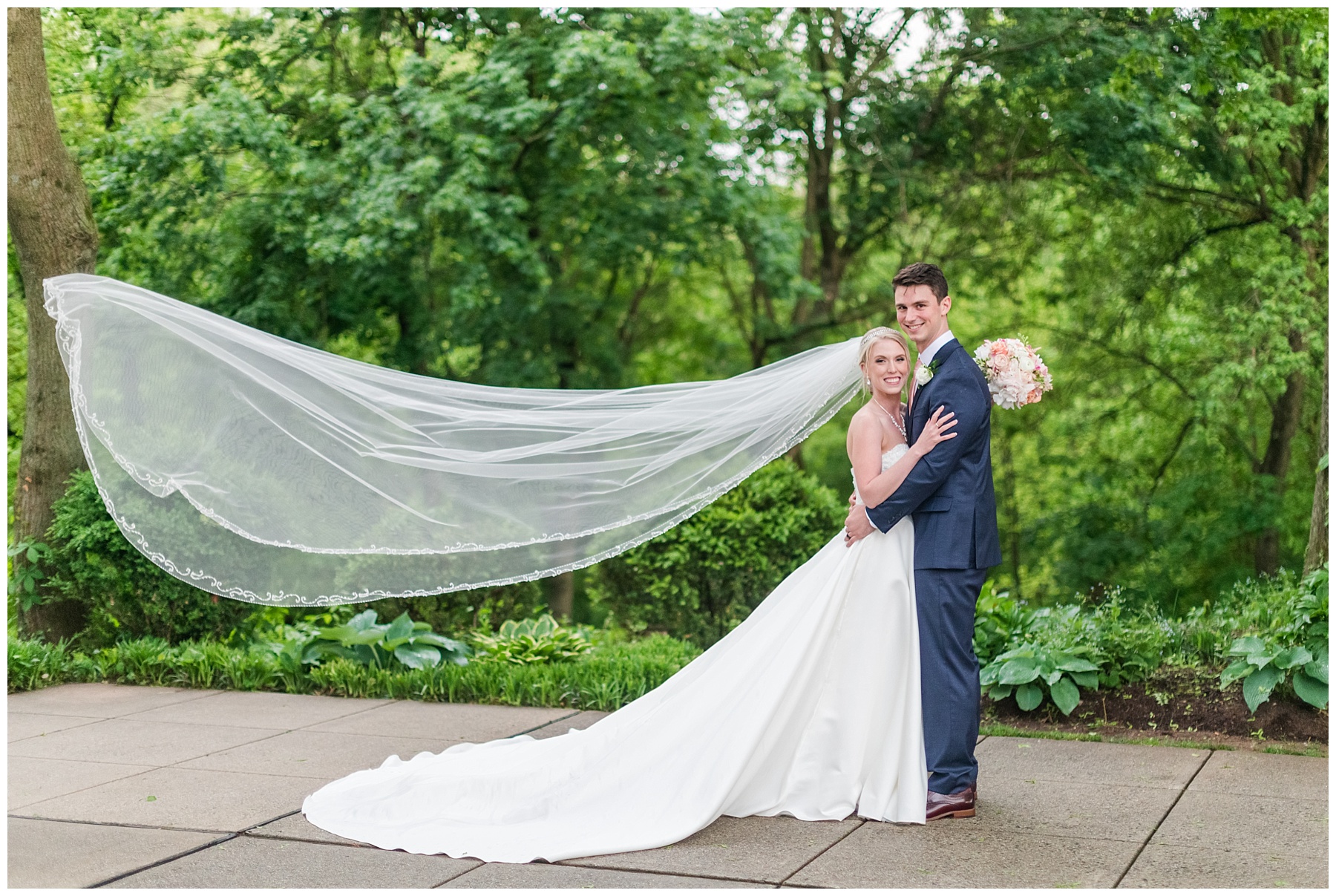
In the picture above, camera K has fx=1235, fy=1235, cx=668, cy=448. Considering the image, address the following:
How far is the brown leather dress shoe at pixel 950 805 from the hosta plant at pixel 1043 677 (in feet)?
5.80

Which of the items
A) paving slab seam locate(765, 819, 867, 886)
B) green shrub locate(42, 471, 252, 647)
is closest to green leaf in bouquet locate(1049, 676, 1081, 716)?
paving slab seam locate(765, 819, 867, 886)

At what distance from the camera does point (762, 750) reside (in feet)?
15.8

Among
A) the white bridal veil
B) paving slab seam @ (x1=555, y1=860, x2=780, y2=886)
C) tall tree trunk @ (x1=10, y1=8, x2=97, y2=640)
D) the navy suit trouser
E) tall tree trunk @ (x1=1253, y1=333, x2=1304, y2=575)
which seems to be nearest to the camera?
paving slab seam @ (x1=555, y1=860, x2=780, y2=886)

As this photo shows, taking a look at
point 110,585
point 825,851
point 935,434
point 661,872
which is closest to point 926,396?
point 935,434

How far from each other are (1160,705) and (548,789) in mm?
3314

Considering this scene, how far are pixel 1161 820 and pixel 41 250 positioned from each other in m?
7.81

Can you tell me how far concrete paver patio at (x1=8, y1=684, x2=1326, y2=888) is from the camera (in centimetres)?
414

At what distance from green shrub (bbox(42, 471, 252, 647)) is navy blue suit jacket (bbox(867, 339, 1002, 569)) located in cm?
567

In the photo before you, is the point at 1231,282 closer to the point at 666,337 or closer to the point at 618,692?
the point at 666,337

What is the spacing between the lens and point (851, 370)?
5.23 meters

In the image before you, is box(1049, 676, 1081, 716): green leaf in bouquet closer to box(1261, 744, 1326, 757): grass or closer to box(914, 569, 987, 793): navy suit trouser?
box(1261, 744, 1326, 757): grass

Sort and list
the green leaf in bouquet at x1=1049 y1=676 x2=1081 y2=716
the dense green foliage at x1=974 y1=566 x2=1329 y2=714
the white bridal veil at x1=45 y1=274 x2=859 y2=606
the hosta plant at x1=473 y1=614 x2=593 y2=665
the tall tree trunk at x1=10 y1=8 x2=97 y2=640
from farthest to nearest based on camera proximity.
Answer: the tall tree trunk at x1=10 y1=8 x2=97 y2=640 → the hosta plant at x1=473 y1=614 x2=593 y2=665 → the green leaf in bouquet at x1=1049 y1=676 x2=1081 y2=716 → the dense green foliage at x1=974 y1=566 x2=1329 y2=714 → the white bridal veil at x1=45 y1=274 x2=859 y2=606

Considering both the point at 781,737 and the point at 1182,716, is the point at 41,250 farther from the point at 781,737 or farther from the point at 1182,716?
the point at 1182,716

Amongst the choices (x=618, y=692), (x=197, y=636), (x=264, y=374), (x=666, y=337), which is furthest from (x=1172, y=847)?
(x=666, y=337)
